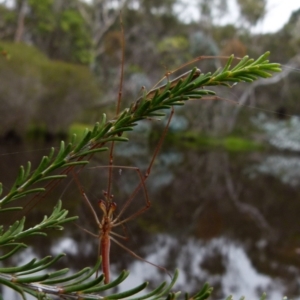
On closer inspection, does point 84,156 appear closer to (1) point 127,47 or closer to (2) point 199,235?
(2) point 199,235

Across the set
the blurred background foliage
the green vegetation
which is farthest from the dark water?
the blurred background foliage

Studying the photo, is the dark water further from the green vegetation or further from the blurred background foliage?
the blurred background foliage

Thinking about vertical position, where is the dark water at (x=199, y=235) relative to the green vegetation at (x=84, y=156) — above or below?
below

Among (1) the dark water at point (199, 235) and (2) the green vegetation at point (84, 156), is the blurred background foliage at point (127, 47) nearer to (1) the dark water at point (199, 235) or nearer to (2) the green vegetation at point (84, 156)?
(1) the dark water at point (199, 235)

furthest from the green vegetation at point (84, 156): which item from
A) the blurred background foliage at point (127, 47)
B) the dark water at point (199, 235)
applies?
the blurred background foliage at point (127, 47)

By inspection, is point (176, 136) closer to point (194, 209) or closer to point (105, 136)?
point (194, 209)
